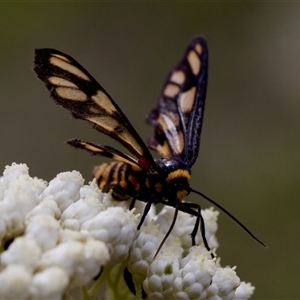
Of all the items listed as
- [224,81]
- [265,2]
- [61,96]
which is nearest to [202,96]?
[61,96]

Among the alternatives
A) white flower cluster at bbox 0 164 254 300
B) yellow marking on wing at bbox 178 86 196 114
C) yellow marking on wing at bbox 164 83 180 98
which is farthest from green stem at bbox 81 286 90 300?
yellow marking on wing at bbox 164 83 180 98

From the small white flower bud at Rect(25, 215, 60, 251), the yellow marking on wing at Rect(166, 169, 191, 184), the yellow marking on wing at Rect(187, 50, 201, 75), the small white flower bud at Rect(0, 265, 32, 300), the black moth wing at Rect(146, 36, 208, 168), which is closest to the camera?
the small white flower bud at Rect(0, 265, 32, 300)

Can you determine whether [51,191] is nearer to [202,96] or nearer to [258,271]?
[202,96]

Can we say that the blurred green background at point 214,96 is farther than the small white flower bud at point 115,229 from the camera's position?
Yes

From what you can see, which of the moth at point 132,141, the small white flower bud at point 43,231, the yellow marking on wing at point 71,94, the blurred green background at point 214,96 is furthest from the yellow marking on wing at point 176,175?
the blurred green background at point 214,96

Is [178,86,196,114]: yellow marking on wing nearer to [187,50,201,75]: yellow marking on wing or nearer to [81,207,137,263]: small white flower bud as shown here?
[187,50,201,75]: yellow marking on wing

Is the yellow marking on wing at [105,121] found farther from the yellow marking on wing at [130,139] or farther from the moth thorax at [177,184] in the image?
the moth thorax at [177,184]

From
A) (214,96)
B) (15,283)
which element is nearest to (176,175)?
(15,283)
